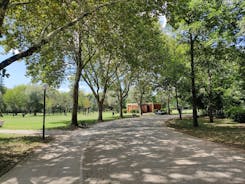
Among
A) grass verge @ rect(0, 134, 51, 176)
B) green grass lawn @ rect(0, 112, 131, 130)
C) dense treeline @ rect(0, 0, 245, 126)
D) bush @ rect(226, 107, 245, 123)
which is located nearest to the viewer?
grass verge @ rect(0, 134, 51, 176)

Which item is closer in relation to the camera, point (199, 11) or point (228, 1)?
point (228, 1)

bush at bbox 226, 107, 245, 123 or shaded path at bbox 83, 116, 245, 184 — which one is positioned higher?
bush at bbox 226, 107, 245, 123

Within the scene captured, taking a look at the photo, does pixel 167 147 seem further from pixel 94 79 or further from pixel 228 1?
pixel 94 79

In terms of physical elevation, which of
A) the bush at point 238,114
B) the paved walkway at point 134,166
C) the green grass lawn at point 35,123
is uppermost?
the bush at point 238,114

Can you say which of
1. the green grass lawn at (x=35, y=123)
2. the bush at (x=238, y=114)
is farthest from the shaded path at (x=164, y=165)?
the bush at (x=238, y=114)

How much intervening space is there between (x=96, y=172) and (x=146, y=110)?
8266 cm

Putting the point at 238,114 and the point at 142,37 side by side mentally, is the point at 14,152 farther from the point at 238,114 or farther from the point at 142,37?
the point at 238,114

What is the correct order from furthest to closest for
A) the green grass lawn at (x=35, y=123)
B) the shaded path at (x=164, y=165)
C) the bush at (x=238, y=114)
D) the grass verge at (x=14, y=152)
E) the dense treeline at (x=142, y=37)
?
the bush at (x=238, y=114)
the green grass lawn at (x=35, y=123)
the dense treeline at (x=142, y=37)
the grass verge at (x=14, y=152)
the shaded path at (x=164, y=165)

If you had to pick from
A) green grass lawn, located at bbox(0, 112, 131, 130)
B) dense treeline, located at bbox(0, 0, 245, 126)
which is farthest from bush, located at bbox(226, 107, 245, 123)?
green grass lawn, located at bbox(0, 112, 131, 130)

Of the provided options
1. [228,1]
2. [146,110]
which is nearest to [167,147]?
[228,1]

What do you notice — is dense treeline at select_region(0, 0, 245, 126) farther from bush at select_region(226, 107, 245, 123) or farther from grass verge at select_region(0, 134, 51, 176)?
grass verge at select_region(0, 134, 51, 176)

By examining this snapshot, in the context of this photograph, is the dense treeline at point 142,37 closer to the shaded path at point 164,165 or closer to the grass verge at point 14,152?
the grass verge at point 14,152

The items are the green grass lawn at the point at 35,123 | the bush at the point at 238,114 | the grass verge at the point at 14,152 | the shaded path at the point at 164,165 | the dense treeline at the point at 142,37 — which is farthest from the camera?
the bush at the point at 238,114

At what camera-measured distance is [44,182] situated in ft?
24.7
